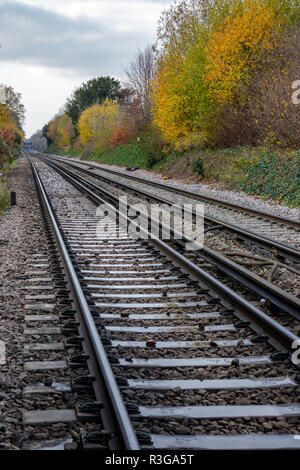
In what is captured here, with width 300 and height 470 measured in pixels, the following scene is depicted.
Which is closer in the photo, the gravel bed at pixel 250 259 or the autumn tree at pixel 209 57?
the gravel bed at pixel 250 259

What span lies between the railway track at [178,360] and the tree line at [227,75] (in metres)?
12.9

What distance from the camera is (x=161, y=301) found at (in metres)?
5.59

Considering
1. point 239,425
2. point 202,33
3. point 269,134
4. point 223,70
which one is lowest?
point 239,425

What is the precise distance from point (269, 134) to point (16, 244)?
42.6 ft

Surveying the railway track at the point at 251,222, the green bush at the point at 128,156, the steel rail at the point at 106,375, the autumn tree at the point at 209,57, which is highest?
the autumn tree at the point at 209,57

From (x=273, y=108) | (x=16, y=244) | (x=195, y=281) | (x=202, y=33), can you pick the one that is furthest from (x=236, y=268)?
(x=202, y=33)

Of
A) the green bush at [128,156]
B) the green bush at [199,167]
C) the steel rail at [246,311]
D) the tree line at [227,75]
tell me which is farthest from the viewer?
the green bush at [128,156]

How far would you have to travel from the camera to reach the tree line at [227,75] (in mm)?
18672

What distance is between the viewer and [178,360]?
159 inches

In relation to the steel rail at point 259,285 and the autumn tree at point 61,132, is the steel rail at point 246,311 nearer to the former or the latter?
the steel rail at point 259,285

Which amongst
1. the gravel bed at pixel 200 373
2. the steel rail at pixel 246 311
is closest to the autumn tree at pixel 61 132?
the steel rail at pixel 246 311

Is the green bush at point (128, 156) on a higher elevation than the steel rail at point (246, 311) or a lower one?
higher

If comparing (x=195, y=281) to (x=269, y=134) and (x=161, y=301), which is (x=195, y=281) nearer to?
(x=161, y=301)

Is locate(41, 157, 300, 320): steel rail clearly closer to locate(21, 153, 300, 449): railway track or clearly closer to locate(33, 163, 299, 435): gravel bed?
locate(21, 153, 300, 449): railway track
